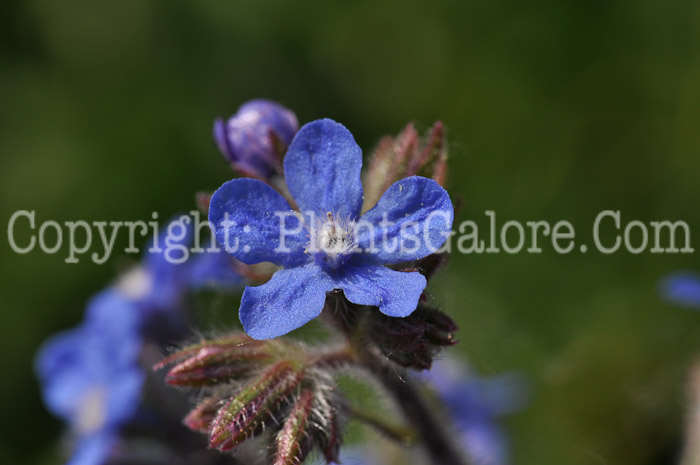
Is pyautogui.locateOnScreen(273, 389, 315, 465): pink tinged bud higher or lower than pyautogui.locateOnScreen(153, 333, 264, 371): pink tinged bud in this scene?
lower

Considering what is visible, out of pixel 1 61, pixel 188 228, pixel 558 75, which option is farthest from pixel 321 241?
pixel 1 61

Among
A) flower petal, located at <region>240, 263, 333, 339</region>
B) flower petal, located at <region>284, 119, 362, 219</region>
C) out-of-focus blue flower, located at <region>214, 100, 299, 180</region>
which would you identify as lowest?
flower petal, located at <region>240, 263, 333, 339</region>

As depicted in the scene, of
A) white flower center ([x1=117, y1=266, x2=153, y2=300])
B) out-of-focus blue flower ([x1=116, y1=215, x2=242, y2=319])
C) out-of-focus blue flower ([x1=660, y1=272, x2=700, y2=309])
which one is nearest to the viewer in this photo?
out-of-focus blue flower ([x1=660, y1=272, x2=700, y2=309])

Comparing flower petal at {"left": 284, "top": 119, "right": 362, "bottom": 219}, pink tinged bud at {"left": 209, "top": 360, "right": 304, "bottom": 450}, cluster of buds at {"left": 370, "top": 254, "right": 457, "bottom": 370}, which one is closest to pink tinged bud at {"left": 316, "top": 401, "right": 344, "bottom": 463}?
pink tinged bud at {"left": 209, "top": 360, "right": 304, "bottom": 450}

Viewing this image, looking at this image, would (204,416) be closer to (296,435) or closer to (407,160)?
(296,435)

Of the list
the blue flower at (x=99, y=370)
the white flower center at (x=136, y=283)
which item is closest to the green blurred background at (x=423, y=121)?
the white flower center at (x=136, y=283)

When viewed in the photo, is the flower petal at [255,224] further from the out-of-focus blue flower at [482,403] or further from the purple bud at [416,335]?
the out-of-focus blue flower at [482,403]

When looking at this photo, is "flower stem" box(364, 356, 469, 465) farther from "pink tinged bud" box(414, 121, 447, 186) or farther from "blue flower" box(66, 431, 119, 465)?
"blue flower" box(66, 431, 119, 465)
